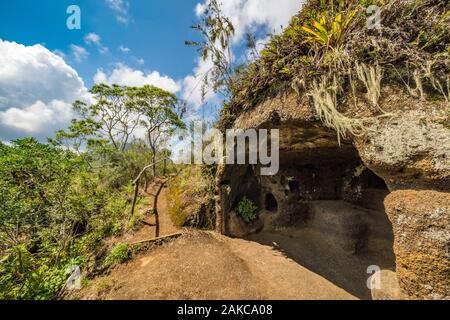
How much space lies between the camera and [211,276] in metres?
3.83

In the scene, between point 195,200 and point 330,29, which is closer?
point 330,29

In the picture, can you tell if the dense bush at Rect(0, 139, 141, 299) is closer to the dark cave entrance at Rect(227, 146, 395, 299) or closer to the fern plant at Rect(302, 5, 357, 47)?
the dark cave entrance at Rect(227, 146, 395, 299)

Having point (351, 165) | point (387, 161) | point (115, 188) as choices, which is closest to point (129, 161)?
point (115, 188)

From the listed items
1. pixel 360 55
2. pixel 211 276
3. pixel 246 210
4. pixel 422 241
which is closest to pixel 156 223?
pixel 246 210

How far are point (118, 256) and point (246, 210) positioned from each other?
3744 millimetres

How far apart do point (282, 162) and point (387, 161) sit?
3475 mm

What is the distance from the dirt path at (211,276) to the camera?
11.2 feet

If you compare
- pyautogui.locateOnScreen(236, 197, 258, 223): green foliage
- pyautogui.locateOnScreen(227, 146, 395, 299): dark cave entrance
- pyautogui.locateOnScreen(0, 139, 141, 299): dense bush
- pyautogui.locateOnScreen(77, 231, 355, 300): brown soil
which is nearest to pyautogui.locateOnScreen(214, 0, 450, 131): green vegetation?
pyautogui.locateOnScreen(227, 146, 395, 299): dark cave entrance

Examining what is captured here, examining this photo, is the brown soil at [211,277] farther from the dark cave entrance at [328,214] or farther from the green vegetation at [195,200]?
the green vegetation at [195,200]

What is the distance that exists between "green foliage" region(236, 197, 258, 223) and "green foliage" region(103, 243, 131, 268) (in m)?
3.26

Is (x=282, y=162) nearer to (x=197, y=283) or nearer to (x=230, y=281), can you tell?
(x=230, y=281)

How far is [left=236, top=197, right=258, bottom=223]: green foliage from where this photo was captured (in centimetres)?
599

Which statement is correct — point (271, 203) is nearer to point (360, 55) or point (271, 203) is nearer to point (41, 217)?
point (360, 55)
